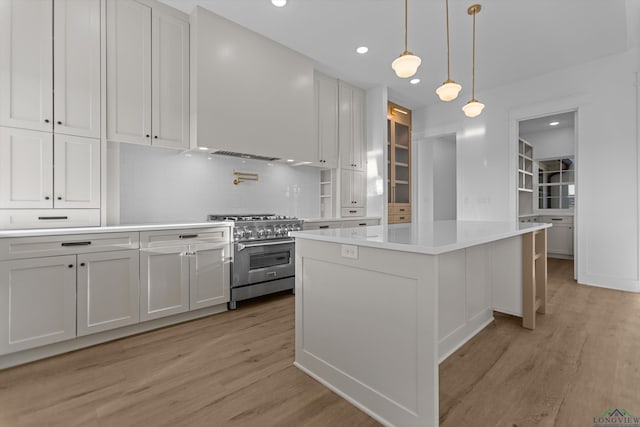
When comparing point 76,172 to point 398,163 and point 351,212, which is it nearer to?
point 351,212

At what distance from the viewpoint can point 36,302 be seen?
1985 millimetres

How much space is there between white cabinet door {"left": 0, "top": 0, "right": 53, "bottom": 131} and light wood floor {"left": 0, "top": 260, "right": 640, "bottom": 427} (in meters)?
1.74

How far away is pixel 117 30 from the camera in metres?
2.49

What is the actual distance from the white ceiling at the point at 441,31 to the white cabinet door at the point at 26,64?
105 centimetres

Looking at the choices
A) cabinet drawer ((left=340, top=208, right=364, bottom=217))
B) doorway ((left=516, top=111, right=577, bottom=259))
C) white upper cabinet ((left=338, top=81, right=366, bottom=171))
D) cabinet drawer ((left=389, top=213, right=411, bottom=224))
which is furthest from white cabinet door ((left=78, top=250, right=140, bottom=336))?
doorway ((left=516, top=111, right=577, bottom=259))

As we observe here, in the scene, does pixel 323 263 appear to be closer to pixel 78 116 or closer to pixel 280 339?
pixel 280 339

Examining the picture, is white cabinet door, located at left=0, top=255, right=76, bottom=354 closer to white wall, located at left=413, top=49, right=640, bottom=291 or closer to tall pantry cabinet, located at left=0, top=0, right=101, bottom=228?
tall pantry cabinet, located at left=0, top=0, right=101, bottom=228

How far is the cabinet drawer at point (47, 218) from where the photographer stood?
2.06 metres

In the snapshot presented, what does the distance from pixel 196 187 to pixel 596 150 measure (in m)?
5.07

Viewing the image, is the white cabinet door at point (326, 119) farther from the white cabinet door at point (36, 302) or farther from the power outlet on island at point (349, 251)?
the white cabinet door at point (36, 302)

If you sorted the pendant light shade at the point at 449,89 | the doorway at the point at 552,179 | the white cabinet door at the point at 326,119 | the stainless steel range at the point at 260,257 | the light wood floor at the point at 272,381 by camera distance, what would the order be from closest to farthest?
the light wood floor at the point at 272,381
the pendant light shade at the point at 449,89
the stainless steel range at the point at 260,257
the white cabinet door at the point at 326,119
the doorway at the point at 552,179

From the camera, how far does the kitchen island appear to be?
4.13 ft

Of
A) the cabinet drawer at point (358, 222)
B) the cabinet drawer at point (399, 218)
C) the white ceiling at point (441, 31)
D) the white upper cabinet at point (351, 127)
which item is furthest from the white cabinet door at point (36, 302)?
the cabinet drawer at point (399, 218)

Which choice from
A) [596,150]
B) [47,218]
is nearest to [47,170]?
[47,218]
